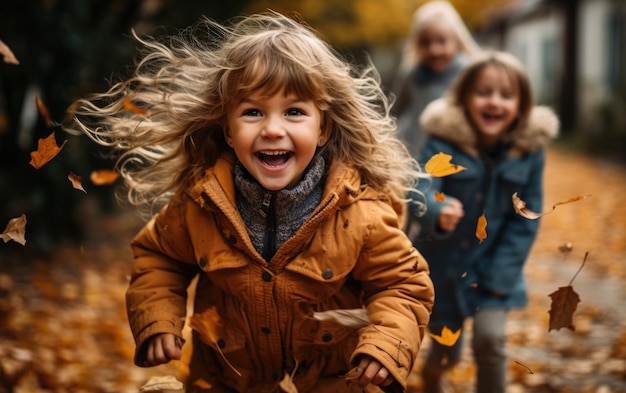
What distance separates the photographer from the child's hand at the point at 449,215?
3303mm

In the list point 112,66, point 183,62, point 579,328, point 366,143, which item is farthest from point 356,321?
point 112,66

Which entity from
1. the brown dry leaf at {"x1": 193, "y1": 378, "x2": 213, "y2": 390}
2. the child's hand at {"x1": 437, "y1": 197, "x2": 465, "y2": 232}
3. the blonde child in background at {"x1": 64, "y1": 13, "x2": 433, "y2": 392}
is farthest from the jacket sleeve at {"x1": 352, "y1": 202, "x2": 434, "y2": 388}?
the child's hand at {"x1": 437, "y1": 197, "x2": 465, "y2": 232}

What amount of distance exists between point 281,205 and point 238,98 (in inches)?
14.8

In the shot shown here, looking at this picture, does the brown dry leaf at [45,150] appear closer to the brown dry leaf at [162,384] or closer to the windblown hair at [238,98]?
the windblown hair at [238,98]

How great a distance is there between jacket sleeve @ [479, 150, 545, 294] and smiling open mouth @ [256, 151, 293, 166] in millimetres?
1529

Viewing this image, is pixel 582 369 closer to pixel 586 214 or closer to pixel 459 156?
pixel 459 156

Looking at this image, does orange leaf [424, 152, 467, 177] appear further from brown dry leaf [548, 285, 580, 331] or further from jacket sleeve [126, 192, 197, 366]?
jacket sleeve [126, 192, 197, 366]

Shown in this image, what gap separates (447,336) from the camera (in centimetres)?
355

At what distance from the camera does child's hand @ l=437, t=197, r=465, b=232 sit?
330 centimetres

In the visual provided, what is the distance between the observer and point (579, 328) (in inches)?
211

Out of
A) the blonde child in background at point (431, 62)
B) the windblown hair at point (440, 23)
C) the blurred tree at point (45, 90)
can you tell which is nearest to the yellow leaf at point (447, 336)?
the blonde child in background at point (431, 62)

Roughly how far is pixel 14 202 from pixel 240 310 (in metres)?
4.90

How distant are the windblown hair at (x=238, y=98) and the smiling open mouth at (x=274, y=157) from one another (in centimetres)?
20

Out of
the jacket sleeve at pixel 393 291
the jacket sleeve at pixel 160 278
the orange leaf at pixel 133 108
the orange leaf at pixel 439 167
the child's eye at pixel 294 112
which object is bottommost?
the jacket sleeve at pixel 160 278
